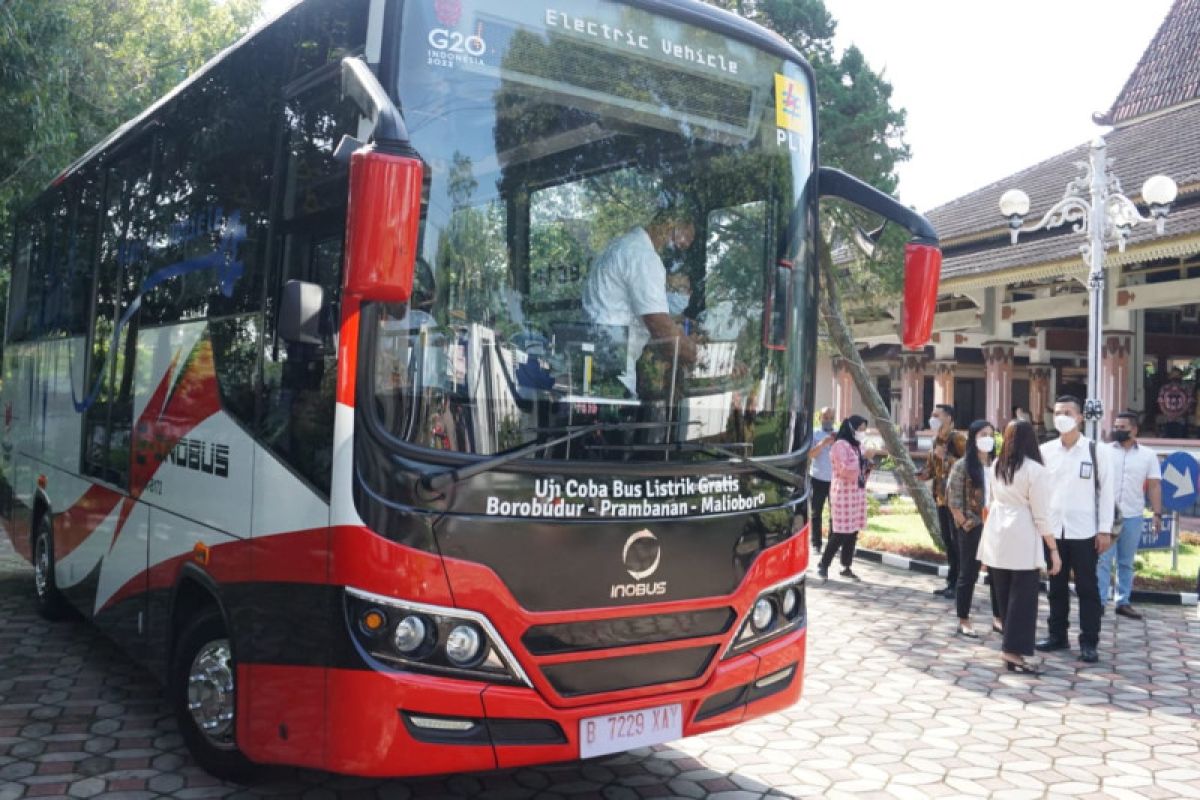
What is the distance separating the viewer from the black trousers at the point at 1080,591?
788 cm

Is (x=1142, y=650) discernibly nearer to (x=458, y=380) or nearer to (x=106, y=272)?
(x=458, y=380)

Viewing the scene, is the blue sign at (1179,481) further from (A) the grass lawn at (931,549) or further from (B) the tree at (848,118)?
(B) the tree at (848,118)

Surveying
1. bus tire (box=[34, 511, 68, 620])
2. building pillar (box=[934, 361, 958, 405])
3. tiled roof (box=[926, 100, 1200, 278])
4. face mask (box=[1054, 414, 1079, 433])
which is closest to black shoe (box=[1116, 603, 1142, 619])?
face mask (box=[1054, 414, 1079, 433])

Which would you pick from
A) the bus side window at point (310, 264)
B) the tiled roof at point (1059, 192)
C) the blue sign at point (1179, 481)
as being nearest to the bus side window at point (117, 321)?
the bus side window at point (310, 264)

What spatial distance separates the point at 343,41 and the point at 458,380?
1.31 metres

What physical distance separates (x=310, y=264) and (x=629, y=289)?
46.7 inches

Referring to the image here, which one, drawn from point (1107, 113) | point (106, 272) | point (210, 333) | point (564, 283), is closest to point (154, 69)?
point (106, 272)

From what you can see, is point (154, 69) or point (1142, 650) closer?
point (1142, 650)

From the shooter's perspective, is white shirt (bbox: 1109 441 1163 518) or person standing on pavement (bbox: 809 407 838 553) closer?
white shirt (bbox: 1109 441 1163 518)

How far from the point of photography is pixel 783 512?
15.3ft

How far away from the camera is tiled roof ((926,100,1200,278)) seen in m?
18.0

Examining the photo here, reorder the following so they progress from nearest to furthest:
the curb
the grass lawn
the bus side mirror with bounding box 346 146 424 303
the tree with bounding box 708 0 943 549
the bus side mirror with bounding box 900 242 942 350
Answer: the bus side mirror with bounding box 346 146 424 303
the bus side mirror with bounding box 900 242 942 350
the curb
the grass lawn
the tree with bounding box 708 0 943 549

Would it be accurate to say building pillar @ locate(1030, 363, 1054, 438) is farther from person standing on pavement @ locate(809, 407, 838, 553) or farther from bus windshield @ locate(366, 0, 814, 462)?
bus windshield @ locate(366, 0, 814, 462)

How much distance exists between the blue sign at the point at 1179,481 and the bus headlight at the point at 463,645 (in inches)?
394
